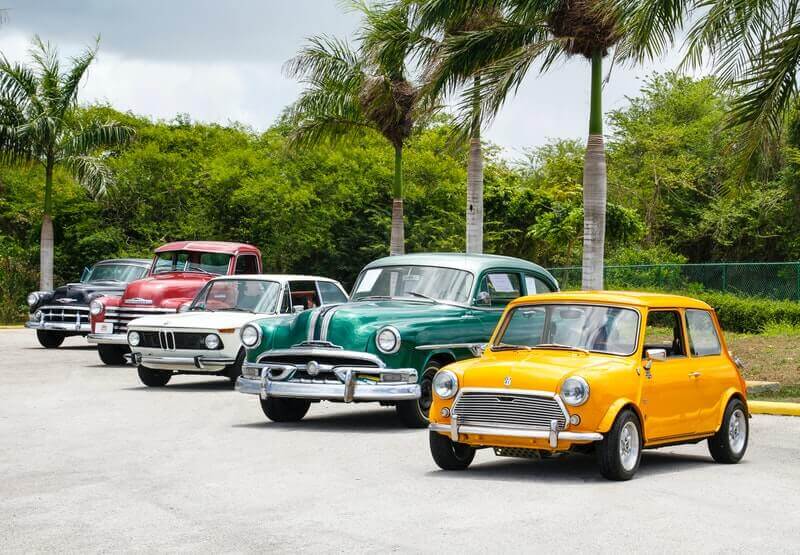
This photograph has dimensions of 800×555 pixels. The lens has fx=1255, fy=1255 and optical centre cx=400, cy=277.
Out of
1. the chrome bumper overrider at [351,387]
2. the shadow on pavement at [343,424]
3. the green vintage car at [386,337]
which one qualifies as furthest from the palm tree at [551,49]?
the chrome bumper overrider at [351,387]

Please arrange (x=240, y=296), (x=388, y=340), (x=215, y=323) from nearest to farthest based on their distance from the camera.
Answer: (x=388, y=340), (x=215, y=323), (x=240, y=296)

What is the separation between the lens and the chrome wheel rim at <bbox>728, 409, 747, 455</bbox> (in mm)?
11844

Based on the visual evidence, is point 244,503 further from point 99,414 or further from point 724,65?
point 724,65

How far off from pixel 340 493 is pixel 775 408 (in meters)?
8.66

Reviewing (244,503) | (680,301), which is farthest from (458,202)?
(244,503)

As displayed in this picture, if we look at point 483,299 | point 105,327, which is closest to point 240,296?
point 105,327

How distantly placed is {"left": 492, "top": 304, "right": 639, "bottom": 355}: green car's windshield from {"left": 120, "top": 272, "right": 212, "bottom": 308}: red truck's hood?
12.4 metres

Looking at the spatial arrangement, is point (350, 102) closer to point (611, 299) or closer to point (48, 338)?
point (48, 338)

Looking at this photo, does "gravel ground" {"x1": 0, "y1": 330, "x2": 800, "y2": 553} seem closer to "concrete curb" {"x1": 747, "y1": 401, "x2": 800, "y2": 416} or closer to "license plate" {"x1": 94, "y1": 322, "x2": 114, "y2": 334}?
"concrete curb" {"x1": 747, "y1": 401, "x2": 800, "y2": 416}

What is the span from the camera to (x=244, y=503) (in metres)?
9.30

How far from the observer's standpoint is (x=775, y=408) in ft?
54.2

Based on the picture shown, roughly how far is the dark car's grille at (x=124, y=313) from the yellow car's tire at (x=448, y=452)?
1266 centimetres

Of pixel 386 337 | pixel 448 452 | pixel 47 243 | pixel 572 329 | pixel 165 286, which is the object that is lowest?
pixel 448 452

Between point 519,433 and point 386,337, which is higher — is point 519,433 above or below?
below
